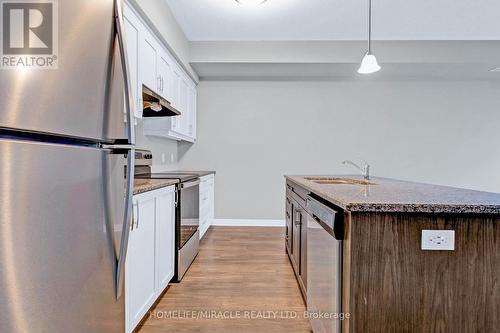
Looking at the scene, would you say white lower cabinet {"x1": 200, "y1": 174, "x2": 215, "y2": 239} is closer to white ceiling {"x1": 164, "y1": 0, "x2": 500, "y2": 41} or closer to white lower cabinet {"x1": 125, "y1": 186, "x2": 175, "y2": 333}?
white lower cabinet {"x1": 125, "y1": 186, "x2": 175, "y2": 333}

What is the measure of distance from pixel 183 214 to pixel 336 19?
290cm

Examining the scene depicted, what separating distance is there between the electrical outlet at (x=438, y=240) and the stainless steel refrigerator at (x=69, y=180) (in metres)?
1.15

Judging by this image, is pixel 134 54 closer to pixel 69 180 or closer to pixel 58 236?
pixel 69 180

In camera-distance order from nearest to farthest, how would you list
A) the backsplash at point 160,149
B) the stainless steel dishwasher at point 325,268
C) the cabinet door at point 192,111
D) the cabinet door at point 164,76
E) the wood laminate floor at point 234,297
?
the stainless steel dishwasher at point 325,268
the wood laminate floor at point 234,297
the cabinet door at point 164,76
the backsplash at point 160,149
the cabinet door at point 192,111

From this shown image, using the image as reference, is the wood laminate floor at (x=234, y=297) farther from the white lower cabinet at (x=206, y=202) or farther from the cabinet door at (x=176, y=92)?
the cabinet door at (x=176, y=92)

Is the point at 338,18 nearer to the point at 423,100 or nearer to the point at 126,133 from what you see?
the point at 423,100

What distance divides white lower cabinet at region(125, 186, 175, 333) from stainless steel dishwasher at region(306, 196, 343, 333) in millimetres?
1043

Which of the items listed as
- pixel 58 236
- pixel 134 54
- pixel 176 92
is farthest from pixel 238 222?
pixel 58 236

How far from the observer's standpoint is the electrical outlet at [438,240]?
3.41 feet

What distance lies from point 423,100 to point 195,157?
13.2 ft

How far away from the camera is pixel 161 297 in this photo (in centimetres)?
227

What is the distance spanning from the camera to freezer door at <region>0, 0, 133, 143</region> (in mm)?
744

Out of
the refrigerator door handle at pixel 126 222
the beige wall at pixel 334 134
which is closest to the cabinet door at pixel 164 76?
the beige wall at pixel 334 134

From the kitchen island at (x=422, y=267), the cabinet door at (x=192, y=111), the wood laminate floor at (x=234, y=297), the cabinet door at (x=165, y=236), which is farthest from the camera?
the cabinet door at (x=192, y=111)
